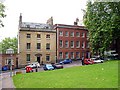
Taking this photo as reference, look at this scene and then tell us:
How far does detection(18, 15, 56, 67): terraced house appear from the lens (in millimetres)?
58062

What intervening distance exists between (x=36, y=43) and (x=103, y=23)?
23317 millimetres

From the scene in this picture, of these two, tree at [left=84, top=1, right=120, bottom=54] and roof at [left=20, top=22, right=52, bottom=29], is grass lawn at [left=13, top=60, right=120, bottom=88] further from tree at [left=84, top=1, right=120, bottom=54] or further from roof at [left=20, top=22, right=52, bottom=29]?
roof at [left=20, top=22, right=52, bottom=29]

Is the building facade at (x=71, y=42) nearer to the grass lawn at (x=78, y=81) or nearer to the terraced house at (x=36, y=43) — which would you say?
the terraced house at (x=36, y=43)

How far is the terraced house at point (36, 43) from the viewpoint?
190 ft

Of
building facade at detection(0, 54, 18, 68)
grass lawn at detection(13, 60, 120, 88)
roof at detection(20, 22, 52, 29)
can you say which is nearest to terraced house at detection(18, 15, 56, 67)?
roof at detection(20, 22, 52, 29)

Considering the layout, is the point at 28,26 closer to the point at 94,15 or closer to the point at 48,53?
the point at 48,53

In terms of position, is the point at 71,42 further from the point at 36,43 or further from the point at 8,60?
the point at 8,60

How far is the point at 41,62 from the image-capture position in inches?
2345

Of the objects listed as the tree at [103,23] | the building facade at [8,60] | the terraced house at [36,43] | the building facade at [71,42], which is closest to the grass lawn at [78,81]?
the tree at [103,23]

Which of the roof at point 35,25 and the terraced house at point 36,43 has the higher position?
the roof at point 35,25

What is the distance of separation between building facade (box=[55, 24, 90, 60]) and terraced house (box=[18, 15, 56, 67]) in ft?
5.54

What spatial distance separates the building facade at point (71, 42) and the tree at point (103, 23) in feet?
53.5

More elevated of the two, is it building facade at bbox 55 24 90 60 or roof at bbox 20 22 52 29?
roof at bbox 20 22 52 29

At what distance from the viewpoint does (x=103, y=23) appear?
41.9 m
